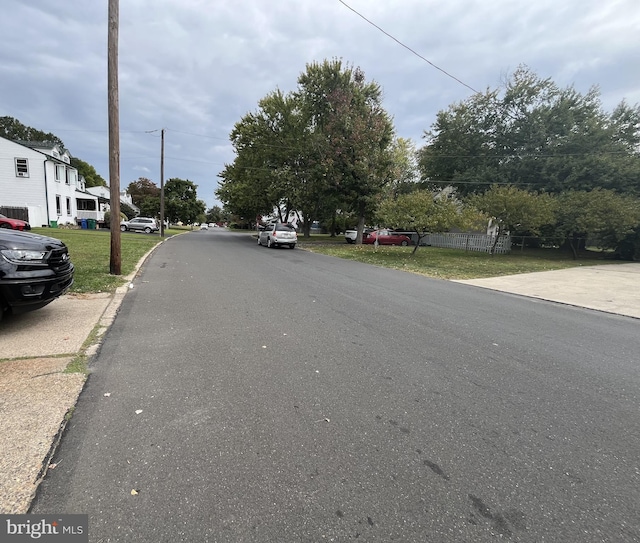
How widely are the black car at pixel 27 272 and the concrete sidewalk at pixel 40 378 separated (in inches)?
17.3

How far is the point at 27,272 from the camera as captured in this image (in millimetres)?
4137

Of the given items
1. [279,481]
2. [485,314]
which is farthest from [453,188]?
[279,481]

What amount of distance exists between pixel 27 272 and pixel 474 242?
2700cm

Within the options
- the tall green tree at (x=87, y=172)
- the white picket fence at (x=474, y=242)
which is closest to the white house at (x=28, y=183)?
the white picket fence at (x=474, y=242)

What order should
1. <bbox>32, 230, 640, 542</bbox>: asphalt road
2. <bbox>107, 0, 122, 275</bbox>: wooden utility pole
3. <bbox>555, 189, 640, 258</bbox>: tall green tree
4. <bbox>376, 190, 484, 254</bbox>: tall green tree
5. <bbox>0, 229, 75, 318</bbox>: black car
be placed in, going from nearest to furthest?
<bbox>32, 230, 640, 542</bbox>: asphalt road
<bbox>0, 229, 75, 318</bbox>: black car
<bbox>107, 0, 122, 275</bbox>: wooden utility pole
<bbox>376, 190, 484, 254</bbox>: tall green tree
<bbox>555, 189, 640, 258</bbox>: tall green tree

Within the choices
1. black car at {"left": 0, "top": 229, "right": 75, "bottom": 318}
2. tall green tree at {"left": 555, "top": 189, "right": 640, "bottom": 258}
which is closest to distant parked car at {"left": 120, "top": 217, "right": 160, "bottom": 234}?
black car at {"left": 0, "top": 229, "right": 75, "bottom": 318}

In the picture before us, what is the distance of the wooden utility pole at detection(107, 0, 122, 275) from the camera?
25.3 feet

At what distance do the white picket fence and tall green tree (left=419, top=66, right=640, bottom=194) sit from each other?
12.1 feet

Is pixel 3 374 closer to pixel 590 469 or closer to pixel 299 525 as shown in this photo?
pixel 299 525

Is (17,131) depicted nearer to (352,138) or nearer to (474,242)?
(352,138)

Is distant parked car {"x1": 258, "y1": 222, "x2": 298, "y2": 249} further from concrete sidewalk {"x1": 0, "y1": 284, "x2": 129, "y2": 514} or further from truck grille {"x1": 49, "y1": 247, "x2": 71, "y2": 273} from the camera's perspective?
truck grille {"x1": 49, "y1": 247, "x2": 71, "y2": 273}

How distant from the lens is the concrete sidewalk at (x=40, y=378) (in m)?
2.04

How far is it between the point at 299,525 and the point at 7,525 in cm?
146

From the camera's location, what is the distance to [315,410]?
9.20 feet
